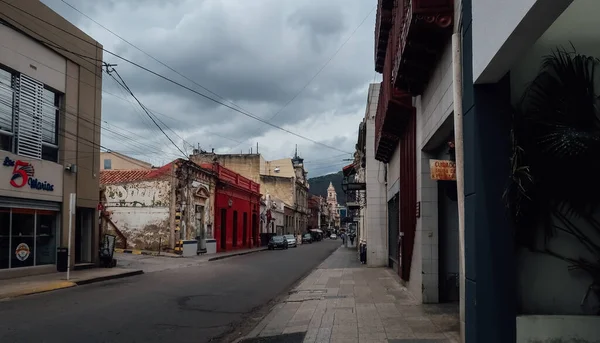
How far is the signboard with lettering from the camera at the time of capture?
18078mm

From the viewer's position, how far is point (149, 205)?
1355 inches

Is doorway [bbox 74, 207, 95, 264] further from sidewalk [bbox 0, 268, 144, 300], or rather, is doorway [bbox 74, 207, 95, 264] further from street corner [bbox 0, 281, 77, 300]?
street corner [bbox 0, 281, 77, 300]

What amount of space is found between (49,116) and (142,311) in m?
12.1

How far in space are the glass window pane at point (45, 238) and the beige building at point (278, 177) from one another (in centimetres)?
4265

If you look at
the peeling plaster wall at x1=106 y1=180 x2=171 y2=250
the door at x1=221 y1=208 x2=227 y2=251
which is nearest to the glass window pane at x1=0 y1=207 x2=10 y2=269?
the peeling plaster wall at x1=106 y1=180 x2=171 y2=250

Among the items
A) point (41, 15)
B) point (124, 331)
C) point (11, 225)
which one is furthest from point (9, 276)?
point (124, 331)

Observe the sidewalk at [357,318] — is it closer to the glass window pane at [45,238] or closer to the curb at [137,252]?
the glass window pane at [45,238]

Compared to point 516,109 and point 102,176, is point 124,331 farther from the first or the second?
point 102,176

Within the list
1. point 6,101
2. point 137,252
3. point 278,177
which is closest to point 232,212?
point 137,252

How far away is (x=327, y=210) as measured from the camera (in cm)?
15825

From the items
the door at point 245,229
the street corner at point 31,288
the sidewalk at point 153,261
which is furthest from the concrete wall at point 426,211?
the door at point 245,229

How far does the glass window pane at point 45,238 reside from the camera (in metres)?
20.1

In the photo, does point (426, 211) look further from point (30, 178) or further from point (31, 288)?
point (30, 178)

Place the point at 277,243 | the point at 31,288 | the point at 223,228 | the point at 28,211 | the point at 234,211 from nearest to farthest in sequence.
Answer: the point at 31,288 < the point at 28,211 < the point at 223,228 < the point at 234,211 < the point at 277,243
